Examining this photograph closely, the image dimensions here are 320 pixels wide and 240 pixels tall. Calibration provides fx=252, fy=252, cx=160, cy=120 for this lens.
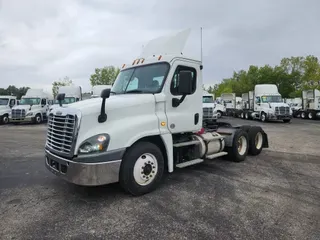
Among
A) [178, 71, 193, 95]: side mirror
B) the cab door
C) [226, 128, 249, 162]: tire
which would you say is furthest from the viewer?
[226, 128, 249, 162]: tire

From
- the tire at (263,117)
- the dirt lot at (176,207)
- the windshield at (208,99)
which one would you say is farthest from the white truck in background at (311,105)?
the dirt lot at (176,207)

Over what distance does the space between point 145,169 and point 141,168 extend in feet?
0.31

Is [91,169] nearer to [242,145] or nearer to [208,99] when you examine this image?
[242,145]

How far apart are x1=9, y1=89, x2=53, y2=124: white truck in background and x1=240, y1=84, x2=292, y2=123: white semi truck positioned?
812 inches

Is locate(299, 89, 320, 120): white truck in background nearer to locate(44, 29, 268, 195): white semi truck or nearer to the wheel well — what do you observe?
locate(44, 29, 268, 195): white semi truck

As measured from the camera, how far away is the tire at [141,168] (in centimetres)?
420

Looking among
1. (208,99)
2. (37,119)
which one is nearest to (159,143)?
(208,99)

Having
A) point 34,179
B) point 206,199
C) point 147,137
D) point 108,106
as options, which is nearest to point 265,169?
point 206,199

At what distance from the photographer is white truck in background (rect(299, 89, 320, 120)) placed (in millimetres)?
26875

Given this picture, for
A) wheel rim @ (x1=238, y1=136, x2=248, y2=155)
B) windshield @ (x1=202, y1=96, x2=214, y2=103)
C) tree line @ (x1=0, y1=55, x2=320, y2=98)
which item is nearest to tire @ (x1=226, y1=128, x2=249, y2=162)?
wheel rim @ (x1=238, y1=136, x2=248, y2=155)

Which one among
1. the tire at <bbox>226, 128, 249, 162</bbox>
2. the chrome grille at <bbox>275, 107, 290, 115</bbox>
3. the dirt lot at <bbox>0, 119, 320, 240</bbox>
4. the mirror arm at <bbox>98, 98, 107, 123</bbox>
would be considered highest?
the mirror arm at <bbox>98, 98, 107, 123</bbox>

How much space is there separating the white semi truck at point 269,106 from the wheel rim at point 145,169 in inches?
806

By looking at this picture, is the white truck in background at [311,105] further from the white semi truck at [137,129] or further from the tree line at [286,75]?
the white semi truck at [137,129]

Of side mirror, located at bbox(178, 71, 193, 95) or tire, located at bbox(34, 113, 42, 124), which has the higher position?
side mirror, located at bbox(178, 71, 193, 95)
